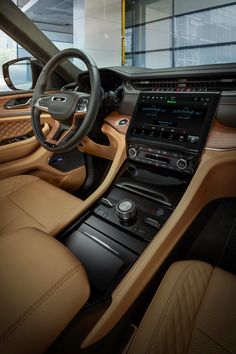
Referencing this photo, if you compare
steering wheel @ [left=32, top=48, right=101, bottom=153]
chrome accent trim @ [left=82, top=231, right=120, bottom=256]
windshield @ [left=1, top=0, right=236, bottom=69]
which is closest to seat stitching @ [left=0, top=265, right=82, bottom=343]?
chrome accent trim @ [left=82, top=231, right=120, bottom=256]

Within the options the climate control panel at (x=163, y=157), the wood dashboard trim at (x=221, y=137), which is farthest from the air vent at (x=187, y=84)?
the climate control panel at (x=163, y=157)

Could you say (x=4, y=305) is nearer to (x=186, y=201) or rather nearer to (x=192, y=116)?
(x=186, y=201)

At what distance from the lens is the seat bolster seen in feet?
2.22

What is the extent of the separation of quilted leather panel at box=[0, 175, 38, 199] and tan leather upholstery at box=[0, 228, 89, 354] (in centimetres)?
69

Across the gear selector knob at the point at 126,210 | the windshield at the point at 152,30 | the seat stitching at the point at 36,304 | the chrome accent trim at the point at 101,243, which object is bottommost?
the seat stitching at the point at 36,304

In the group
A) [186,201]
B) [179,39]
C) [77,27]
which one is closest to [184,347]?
[186,201]

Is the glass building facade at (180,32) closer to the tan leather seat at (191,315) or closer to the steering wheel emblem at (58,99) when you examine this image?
the steering wheel emblem at (58,99)

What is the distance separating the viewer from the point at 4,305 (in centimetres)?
57

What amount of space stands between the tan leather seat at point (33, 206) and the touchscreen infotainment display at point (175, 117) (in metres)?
0.47

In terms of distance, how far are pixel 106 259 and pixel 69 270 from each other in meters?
0.36

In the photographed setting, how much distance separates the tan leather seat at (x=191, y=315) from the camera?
2.18 ft

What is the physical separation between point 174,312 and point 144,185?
60 centimetres

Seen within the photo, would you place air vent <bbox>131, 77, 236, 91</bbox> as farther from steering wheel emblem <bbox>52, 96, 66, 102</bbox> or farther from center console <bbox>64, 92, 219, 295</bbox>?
steering wheel emblem <bbox>52, 96, 66, 102</bbox>

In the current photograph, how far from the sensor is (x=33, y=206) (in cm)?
127
